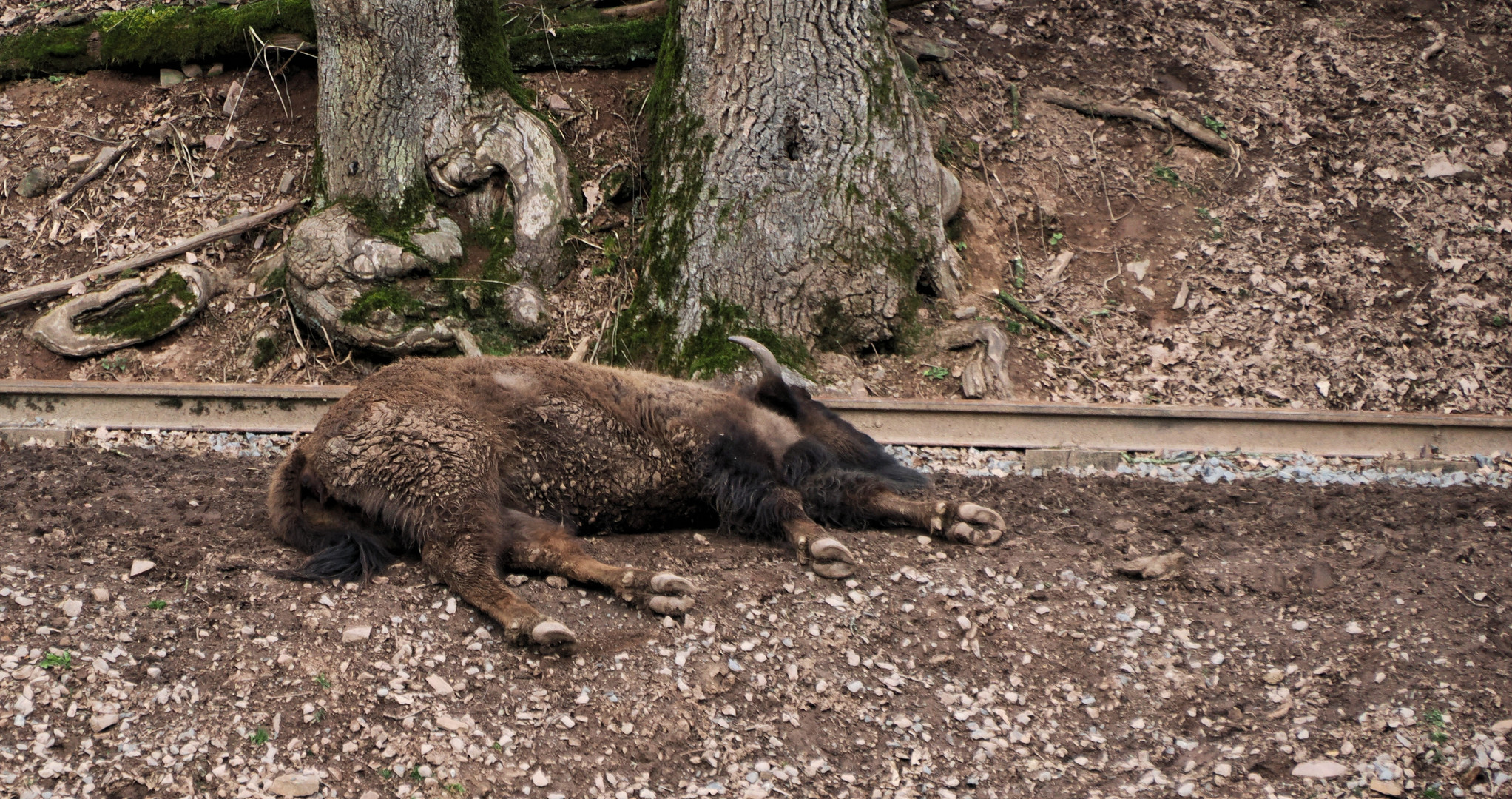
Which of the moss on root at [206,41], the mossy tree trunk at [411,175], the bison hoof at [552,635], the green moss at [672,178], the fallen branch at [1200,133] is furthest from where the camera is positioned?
the fallen branch at [1200,133]

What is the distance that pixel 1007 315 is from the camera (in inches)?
301

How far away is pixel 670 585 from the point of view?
4.16m

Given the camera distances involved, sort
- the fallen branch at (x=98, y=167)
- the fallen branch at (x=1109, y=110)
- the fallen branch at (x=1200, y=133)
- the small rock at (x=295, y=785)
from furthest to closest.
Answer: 1. the fallen branch at (x=1109, y=110)
2. the fallen branch at (x=1200, y=133)
3. the fallen branch at (x=98, y=167)
4. the small rock at (x=295, y=785)

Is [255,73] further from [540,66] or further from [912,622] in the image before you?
[912,622]

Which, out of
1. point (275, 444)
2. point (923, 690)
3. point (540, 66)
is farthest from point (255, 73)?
point (923, 690)

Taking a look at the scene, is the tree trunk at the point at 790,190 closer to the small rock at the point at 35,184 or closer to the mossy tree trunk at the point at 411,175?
the mossy tree trunk at the point at 411,175

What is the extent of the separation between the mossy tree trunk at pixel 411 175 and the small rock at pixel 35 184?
7.74 feet

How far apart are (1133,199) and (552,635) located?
652 cm

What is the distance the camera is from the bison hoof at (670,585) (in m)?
4.16

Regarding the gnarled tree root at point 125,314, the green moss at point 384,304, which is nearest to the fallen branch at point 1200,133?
the green moss at point 384,304

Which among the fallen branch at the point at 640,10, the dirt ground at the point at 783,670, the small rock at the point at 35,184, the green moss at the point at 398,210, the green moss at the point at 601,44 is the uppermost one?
the fallen branch at the point at 640,10

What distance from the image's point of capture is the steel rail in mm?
6219

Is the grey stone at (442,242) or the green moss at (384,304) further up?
the grey stone at (442,242)

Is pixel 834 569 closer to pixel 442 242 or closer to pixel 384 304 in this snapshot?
pixel 384 304
